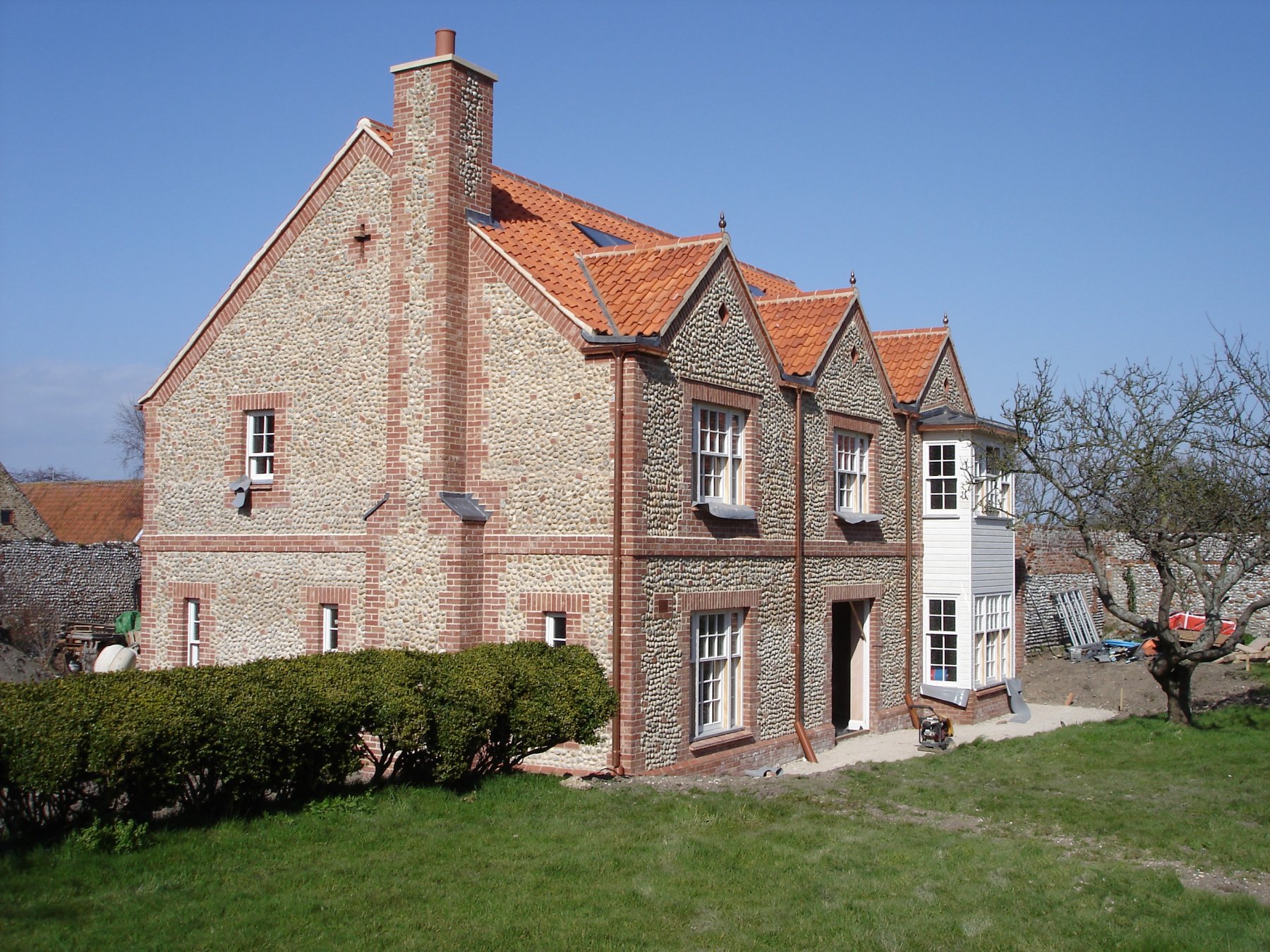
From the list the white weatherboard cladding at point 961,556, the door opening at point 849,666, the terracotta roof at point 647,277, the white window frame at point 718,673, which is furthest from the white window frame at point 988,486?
the terracotta roof at point 647,277

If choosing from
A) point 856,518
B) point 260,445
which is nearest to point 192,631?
point 260,445

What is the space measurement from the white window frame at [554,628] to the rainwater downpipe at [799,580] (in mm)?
4748

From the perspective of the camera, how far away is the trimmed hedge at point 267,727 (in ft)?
30.8

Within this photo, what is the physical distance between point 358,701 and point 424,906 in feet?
10.1

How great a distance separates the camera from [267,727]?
1073 centimetres

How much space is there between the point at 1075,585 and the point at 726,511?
79.4ft

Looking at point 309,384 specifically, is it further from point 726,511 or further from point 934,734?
point 934,734

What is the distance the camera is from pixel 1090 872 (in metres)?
10.7

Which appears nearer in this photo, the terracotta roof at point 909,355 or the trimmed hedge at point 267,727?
the trimmed hedge at point 267,727

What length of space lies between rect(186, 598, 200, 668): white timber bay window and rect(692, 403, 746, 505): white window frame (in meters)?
9.20

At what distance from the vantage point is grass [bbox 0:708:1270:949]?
339 inches

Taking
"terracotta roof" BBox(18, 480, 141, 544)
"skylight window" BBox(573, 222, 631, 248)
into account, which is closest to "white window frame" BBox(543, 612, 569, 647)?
"skylight window" BBox(573, 222, 631, 248)

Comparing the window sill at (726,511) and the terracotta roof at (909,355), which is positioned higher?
the terracotta roof at (909,355)

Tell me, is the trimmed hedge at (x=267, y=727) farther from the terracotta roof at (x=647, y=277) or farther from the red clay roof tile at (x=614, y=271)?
the red clay roof tile at (x=614, y=271)
